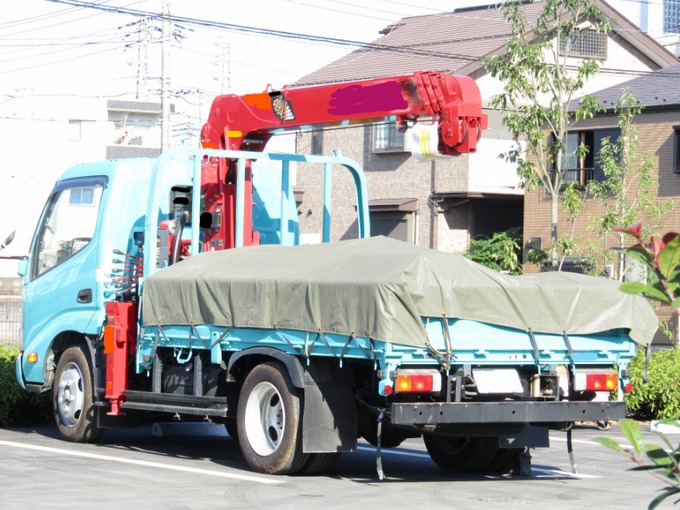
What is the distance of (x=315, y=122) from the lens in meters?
12.8

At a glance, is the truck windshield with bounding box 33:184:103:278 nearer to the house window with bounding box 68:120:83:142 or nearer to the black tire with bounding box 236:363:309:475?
the black tire with bounding box 236:363:309:475

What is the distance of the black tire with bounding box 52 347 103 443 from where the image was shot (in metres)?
12.8

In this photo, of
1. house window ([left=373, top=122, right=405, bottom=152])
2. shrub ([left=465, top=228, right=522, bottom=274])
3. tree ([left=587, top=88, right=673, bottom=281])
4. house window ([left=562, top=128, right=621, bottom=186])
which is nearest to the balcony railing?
house window ([left=562, top=128, right=621, bottom=186])

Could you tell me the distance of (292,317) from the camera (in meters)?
10.4

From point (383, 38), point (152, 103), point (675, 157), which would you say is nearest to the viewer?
point (675, 157)

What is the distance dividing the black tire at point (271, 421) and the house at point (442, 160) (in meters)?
24.1

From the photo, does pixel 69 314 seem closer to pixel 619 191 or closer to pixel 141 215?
pixel 141 215

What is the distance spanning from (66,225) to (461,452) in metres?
5.38

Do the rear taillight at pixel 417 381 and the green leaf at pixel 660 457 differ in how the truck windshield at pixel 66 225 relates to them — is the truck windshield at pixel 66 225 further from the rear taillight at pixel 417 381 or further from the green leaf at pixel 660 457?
the green leaf at pixel 660 457

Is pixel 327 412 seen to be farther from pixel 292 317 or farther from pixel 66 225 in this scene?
pixel 66 225

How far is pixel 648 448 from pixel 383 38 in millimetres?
41148

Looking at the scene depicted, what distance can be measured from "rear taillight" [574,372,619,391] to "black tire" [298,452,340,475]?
2161 mm

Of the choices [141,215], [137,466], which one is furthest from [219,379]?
[141,215]

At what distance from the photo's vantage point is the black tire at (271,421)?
10.3 m
